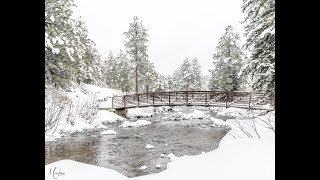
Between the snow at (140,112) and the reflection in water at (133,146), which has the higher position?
the snow at (140,112)

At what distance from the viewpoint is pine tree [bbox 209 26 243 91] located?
31609 millimetres

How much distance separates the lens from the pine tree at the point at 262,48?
13.7 m

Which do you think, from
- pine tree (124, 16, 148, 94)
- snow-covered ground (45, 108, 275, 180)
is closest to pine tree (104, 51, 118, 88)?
pine tree (124, 16, 148, 94)

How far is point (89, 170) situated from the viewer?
9398 millimetres

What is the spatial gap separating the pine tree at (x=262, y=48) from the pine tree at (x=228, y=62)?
631 inches

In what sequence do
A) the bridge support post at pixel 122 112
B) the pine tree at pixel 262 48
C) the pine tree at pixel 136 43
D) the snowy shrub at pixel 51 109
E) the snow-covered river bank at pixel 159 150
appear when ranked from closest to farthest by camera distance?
1. the snow-covered river bank at pixel 159 150
2. the snowy shrub at pixel 51 109
3. the pine tree at pixel 262 48
4. the bridge support post at pixel 122 112
5. the pine tree at pixel 136 43

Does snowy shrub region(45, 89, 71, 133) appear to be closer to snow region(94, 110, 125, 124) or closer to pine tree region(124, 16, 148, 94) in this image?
snow region(94, 110, 125, 124)

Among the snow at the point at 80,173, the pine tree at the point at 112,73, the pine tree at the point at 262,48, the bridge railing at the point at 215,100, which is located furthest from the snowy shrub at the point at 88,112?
the pine tree at the point at 112,73

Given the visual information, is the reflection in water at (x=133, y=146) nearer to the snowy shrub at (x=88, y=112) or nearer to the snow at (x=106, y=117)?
the snowy shrub at (x=88, y=112)

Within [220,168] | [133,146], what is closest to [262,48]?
[133,146]
